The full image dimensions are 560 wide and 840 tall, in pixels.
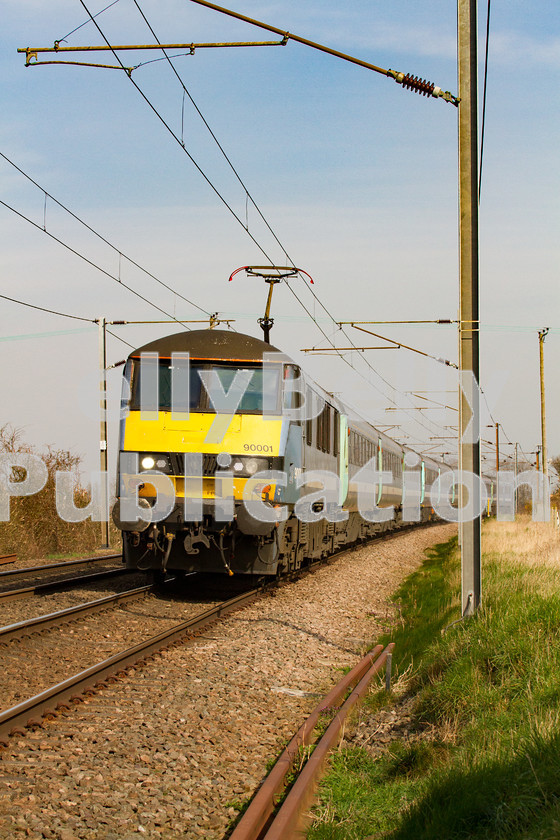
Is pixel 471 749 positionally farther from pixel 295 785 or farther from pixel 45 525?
pixel 45 525

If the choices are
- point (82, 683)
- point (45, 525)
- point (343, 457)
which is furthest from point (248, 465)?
point (45, 525)

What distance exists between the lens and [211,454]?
37.0ft

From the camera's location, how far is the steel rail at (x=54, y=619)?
28.8 feet

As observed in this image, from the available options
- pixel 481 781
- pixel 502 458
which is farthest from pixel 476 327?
pixel 502 458

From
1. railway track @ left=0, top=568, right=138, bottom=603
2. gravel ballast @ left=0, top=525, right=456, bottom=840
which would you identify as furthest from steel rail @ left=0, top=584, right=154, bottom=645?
gravel ballast @ left=0, top=525, right=456, bottom=840

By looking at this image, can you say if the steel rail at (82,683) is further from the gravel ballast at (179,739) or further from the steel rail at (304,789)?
the steel rail at (304,789)

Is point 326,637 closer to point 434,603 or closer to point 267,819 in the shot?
point 434,603

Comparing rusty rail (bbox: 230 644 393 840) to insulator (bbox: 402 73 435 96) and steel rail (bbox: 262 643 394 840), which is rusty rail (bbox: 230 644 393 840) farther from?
insulator (bbox: 402 73 435 96)

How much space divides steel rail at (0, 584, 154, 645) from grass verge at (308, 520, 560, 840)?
12.5 feet

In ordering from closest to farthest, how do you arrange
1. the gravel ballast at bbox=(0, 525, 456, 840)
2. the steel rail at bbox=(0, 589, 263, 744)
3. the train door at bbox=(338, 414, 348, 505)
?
the gravel ballast at bbox=(0, 525, 456, 840), the steel rail at bbox=(0, 589, 263, 744), the train door at bbox=(338, 414, 348, 505)

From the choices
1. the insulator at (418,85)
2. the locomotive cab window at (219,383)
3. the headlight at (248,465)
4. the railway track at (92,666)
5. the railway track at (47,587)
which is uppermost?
the insulator at (418,85)

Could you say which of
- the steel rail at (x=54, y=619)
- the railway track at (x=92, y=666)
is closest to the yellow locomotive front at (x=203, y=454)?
the steel rail at (x=54, y=619)

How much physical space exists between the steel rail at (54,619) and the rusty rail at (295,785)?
139 inches

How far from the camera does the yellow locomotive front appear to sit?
36.6 ft
